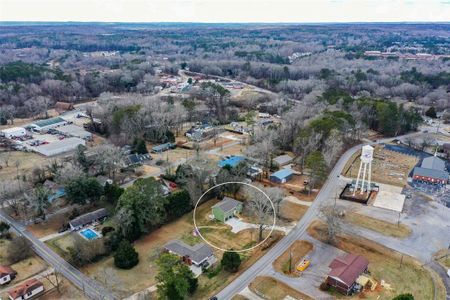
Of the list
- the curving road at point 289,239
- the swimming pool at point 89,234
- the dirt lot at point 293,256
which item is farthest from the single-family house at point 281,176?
the swimming pool at point 89,234

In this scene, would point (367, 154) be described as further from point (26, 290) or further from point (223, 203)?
point (26, 290)

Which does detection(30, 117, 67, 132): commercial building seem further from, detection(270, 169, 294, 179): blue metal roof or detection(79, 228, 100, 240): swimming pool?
detection(270, 169, 294, 179): blue metal roof

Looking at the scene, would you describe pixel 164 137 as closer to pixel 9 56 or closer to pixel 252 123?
pixel 252 123

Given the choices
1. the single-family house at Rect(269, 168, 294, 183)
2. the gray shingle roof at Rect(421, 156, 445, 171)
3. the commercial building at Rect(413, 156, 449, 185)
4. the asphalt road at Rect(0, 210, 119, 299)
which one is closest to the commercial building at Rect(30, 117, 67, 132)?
the asphalt road at Rect(0, 210, 119, 299)

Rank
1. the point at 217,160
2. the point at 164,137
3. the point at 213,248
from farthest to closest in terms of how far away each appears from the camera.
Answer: the point at 164,137, the point at 217,160, the point at 213,248

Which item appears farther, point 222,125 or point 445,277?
point 222,125

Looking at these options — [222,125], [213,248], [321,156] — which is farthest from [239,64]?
[213,248]

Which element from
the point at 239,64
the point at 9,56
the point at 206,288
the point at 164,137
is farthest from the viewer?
the point at 9,56

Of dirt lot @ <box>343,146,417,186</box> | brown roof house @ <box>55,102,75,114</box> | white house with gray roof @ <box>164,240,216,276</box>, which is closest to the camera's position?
white house with gray roof @ <box>164,240,216,276</box>
